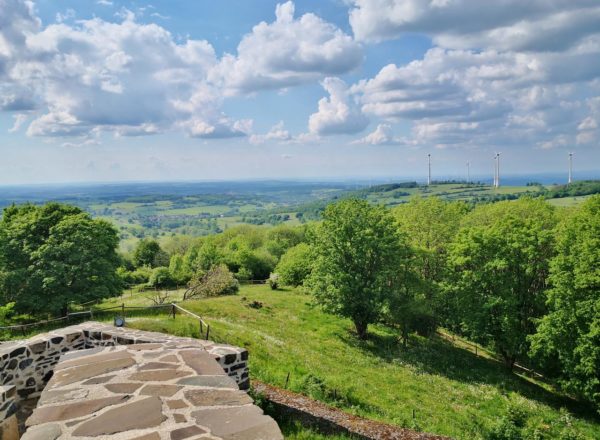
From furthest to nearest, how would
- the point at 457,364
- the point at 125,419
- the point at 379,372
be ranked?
the point at 457,364, the point at 379,372, the point at 125,419

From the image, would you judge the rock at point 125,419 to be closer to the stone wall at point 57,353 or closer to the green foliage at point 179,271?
the stone wall at point 57,353

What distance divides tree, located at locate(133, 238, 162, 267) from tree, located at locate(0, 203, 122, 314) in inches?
2108

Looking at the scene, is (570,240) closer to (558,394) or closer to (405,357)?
(558,394)

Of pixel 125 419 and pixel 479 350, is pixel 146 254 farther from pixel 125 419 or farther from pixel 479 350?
pixel 125 419

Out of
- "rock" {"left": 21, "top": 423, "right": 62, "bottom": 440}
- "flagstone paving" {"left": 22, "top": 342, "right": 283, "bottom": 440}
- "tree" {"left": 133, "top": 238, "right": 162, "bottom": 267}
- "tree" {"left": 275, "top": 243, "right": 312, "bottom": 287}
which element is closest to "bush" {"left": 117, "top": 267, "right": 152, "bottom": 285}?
"tree" {"left": 133, "top": 238, "right": 162, "bottom": 267}

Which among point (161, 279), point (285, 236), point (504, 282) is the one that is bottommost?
point (161, 279)

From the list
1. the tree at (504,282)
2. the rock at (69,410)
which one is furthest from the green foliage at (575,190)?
the rock at (69,410)

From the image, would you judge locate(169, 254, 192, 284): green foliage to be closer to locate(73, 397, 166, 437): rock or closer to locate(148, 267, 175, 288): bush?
locate(148, 267, 175, 288): bush

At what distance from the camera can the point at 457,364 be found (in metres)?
32.4

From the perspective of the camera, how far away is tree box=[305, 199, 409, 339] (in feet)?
114

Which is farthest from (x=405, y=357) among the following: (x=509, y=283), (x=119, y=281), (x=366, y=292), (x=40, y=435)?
(x=40, y=435)

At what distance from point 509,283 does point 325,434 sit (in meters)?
28.2

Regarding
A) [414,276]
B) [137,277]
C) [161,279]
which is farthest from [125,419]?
[137,277]

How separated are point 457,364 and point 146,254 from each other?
252ft
